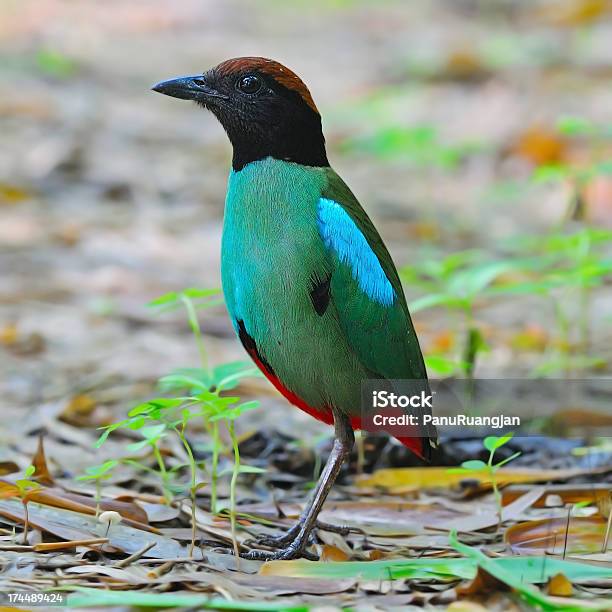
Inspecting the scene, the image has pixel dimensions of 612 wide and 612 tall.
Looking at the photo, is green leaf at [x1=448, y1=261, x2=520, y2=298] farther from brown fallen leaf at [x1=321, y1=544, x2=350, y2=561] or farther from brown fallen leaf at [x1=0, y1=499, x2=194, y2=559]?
brown fallen leaf at [x1=0, y1=499, x2=194, y2=559]

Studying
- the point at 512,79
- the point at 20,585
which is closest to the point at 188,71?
the point at 512,79

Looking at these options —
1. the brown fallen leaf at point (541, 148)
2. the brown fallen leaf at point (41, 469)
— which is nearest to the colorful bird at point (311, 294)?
the brown fallen leaf at point (41, 469)

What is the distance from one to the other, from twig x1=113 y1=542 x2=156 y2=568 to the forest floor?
0.03m

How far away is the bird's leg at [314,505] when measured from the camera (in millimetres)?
2928

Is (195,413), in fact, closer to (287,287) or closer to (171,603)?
(287,287)

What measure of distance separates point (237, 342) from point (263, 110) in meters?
2.23

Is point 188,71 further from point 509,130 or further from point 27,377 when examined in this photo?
point 27,377

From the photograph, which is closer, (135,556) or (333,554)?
(135,556)

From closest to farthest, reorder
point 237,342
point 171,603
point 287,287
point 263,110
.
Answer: point 171,603 < point 287,287 < point 263,110 < point 237,342

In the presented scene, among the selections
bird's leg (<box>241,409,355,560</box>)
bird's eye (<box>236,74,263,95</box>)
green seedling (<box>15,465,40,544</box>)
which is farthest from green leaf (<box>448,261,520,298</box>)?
green seedling (<box>15,465,40,544</box>)

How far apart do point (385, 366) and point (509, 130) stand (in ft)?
23.8

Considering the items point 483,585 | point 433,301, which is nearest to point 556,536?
point 483,585

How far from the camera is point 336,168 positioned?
9.66 m

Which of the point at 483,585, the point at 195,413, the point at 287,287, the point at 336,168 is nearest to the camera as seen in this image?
the point at 483,585
